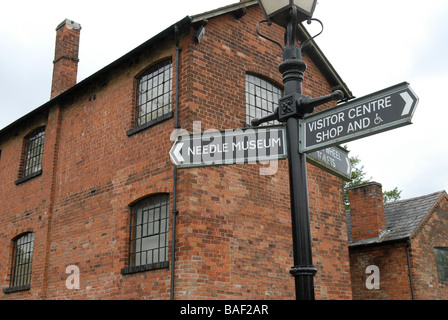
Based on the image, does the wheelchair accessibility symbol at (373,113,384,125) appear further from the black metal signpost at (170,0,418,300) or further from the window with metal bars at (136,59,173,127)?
the window with metal bars at (136,59,173,127)

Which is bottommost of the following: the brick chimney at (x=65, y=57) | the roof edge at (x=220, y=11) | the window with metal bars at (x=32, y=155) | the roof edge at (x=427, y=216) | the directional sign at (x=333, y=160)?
the directional sign at (x=333, y=160)

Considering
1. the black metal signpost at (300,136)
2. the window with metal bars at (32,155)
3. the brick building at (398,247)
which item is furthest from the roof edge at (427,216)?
the black metal signpost at (300,136)

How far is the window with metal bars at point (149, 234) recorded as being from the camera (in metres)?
10.6

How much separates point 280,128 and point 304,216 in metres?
0.87

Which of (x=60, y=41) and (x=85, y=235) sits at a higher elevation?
(x=60, y=41)

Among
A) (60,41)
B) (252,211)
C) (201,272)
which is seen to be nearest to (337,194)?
(252,211)

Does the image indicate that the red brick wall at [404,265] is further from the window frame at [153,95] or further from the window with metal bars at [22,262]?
the window with metal bars at [22,262]

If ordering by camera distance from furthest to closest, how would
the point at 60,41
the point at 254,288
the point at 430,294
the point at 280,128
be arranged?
the point at 60,41, the point at 430,294, the point at 254,288, the point at 280,128

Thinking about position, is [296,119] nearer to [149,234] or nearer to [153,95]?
[149,234]

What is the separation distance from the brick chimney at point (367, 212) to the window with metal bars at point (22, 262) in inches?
421

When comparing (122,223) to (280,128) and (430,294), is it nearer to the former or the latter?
(280,128)

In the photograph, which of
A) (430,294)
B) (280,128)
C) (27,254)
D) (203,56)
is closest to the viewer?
(280,128)

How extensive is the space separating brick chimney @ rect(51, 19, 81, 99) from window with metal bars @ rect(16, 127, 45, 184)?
1796mm

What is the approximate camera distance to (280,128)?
4.70 meters
